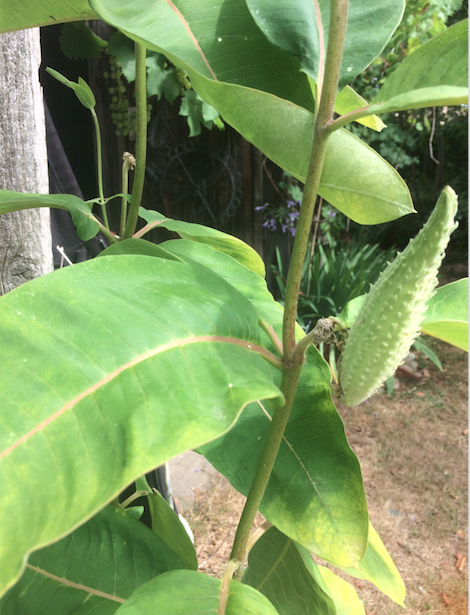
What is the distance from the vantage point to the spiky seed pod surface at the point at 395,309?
35cm

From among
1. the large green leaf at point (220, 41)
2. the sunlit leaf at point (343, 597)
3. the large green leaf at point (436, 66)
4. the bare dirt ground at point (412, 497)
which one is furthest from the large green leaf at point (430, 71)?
the bare dirt ground at point (412, 497)

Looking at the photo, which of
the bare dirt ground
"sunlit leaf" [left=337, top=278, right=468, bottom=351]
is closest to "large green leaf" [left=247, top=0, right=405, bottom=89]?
"sunlit leaf" [left=337, top=278, right=468, bottom=351]

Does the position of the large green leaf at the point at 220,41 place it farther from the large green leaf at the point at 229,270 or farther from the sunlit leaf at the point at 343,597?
the sunlit leaf at the point at 343,597

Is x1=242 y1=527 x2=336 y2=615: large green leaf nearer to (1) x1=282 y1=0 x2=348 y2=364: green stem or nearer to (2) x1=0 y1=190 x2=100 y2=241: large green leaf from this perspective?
(1) x1=282 y1=0 x2=348 y2=364: green stem

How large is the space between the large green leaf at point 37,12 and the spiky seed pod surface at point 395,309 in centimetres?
44

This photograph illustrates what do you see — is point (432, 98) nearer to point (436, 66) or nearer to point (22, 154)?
point (436, 66)

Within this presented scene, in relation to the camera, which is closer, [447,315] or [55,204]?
[447,315]

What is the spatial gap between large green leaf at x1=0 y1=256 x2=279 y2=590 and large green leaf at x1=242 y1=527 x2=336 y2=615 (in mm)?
367

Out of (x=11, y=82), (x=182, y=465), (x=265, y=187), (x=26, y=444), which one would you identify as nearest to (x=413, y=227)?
(x=265, y=187)

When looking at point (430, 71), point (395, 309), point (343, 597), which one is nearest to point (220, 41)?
point (430, 71)

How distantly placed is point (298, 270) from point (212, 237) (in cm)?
35

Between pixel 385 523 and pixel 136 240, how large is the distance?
1.99 m

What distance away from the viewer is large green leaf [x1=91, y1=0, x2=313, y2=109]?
439 millimetres

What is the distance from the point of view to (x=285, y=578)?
2.08 ft
